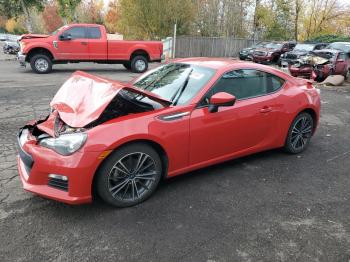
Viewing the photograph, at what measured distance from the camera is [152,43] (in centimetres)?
1509

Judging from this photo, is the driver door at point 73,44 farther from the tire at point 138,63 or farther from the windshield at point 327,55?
the windshield at point 327,55

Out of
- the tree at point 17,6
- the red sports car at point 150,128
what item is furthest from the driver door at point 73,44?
the tree at point 17,6

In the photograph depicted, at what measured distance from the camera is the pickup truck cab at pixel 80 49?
13.3m

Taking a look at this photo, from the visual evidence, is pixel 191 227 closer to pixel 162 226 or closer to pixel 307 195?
pixel 162 226

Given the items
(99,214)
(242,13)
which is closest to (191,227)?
(99,214)

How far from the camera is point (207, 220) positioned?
3.36 meters

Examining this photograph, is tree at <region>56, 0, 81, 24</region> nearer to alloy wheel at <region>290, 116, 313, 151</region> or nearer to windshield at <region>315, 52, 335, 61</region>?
windshield at <region>315, 52, 335, 61</region>

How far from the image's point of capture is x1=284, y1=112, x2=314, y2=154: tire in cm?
503

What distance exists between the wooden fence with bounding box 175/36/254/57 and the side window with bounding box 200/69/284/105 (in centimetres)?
1933

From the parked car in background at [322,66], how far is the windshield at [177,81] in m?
10.9

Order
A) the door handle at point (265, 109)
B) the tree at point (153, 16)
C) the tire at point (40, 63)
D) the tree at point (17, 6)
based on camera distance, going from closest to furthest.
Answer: the door handle at point (265, 109) → the tire at point (40, 63) → the tree at point (153, 16) → the tree at point (17, 6)

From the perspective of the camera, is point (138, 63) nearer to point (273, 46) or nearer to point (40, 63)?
point (40, 63)

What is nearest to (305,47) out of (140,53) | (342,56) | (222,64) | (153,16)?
(342,56)

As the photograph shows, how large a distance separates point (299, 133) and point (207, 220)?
102 inches
